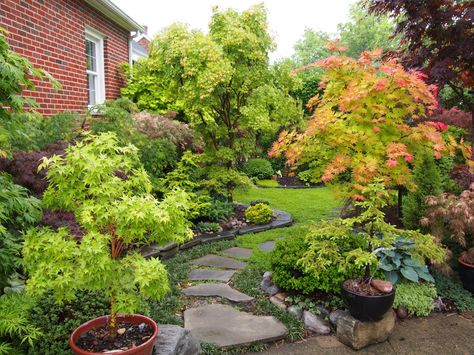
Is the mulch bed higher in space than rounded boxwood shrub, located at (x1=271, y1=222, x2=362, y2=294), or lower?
lower

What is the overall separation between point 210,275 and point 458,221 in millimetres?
2820

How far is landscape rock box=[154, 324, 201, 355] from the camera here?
9.00ft

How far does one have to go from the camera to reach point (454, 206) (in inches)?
166

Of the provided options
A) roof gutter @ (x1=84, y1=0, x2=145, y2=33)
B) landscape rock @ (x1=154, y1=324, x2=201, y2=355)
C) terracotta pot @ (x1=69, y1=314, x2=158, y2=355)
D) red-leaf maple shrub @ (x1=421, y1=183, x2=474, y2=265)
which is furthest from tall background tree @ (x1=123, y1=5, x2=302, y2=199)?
terracotta pot @ (x1=69, y1=314, x2=158, y2=355)

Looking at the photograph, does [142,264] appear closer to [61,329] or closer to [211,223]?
[61,329]

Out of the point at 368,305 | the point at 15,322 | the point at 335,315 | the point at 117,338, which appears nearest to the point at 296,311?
the point at 335,315

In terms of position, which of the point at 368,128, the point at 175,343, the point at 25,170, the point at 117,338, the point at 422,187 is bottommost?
the point at 175,343

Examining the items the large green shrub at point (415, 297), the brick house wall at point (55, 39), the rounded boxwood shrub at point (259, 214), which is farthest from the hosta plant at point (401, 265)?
the brick house wall at point (55, 39)

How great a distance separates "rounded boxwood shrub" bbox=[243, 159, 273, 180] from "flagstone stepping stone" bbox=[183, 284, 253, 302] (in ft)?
25.8

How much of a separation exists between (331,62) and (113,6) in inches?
222

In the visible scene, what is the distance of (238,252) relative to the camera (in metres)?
5.65

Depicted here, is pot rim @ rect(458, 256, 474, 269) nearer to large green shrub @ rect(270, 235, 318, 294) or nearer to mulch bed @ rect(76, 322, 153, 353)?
large green shrub @ rect(270, 235, 318, 294)

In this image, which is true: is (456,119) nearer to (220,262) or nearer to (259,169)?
(220,262)

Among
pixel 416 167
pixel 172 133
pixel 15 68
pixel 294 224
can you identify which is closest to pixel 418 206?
pixel 416 167
